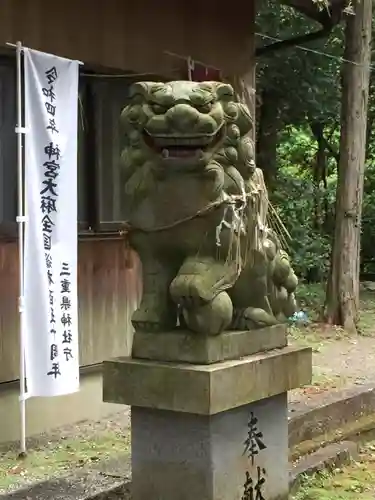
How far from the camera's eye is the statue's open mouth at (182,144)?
13.3ft

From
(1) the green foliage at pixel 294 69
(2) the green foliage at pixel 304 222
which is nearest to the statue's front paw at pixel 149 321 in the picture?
(1) the green foliage at pixel 294 69

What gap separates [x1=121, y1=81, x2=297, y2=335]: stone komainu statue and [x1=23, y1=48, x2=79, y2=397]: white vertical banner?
1.65 metres

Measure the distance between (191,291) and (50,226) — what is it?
2101 mm

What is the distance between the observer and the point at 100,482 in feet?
16.5

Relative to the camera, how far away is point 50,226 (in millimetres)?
5918

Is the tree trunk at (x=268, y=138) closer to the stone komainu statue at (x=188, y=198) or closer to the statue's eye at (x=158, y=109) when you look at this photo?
the stone komainu statue at (x=188, y=198)

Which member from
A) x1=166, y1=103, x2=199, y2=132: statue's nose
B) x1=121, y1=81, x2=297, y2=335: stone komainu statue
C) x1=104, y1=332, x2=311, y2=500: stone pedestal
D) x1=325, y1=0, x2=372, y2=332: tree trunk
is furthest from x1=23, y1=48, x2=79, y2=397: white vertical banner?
x1=325, y1=0, x2=372, y2=332: tree trunk

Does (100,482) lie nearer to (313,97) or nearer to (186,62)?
(186,62)

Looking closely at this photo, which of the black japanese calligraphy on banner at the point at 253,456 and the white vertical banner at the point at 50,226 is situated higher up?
the white vertical banner at the point at 50,226

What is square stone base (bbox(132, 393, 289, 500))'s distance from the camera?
428 cm

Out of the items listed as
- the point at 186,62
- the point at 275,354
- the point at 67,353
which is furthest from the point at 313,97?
the point at 275,354

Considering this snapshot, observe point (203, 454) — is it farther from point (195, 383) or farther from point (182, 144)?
point (182, 144)

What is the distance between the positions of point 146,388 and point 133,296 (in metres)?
3.29

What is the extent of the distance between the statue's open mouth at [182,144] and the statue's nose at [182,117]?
0.06 m
